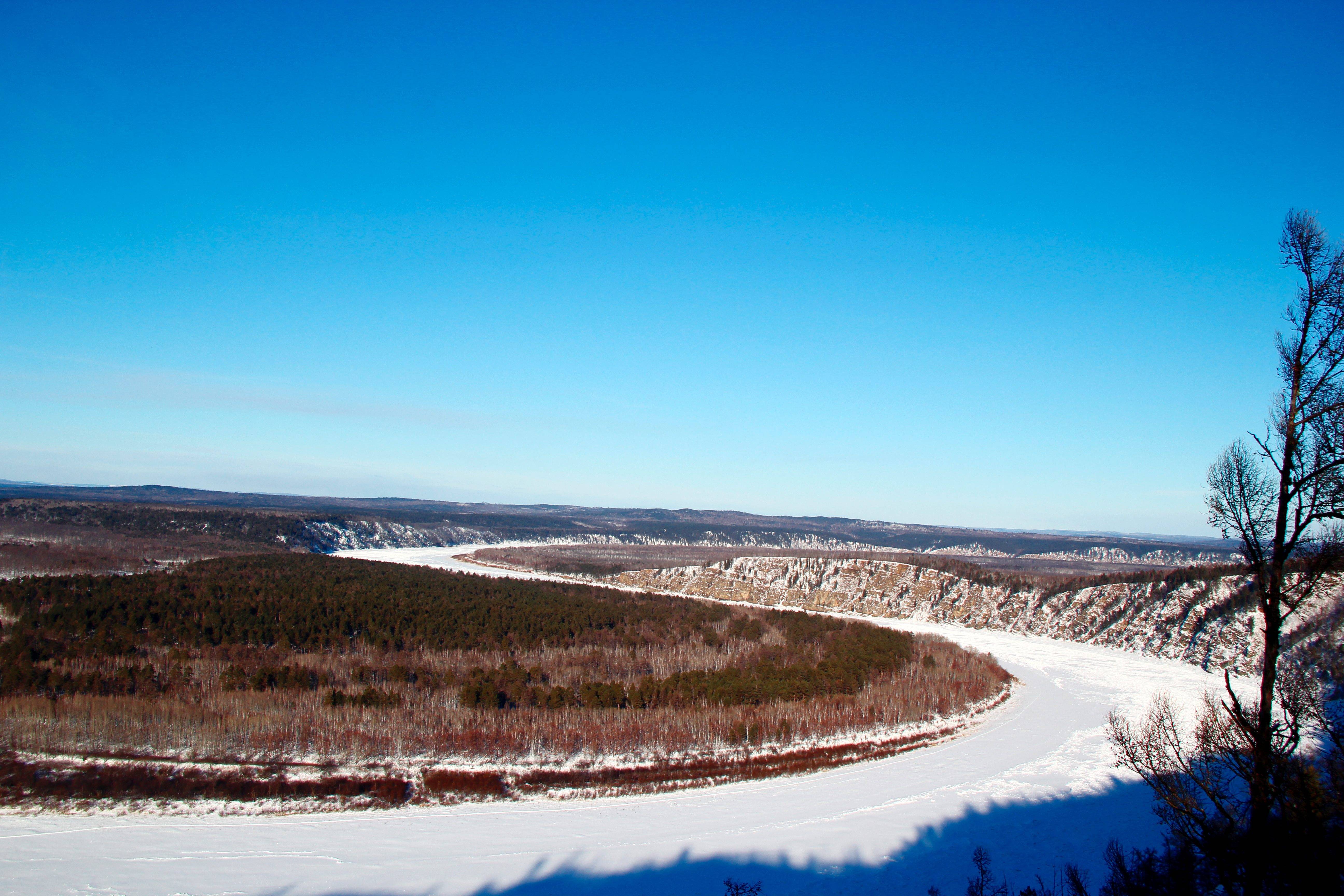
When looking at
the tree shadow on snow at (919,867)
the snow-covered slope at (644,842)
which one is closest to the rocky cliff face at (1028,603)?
the tree shadow on snow at (919,867)

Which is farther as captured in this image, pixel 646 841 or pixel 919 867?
pixel 646 841

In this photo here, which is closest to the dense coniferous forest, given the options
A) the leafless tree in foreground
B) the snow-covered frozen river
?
the snow-covered frozen river

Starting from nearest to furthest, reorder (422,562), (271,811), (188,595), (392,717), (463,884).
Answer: (463,884) → (271,811) → (392,717) → (188,595) → (422,562)

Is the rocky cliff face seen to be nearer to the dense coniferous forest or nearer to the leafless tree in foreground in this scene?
the dense coniferous forest

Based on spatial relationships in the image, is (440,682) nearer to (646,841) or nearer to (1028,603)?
(646,841)

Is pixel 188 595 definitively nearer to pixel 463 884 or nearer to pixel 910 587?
pixel 463 884

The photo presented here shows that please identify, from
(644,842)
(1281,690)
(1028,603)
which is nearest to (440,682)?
(644,842)

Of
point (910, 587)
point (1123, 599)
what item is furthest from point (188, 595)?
point (1123, 599)
